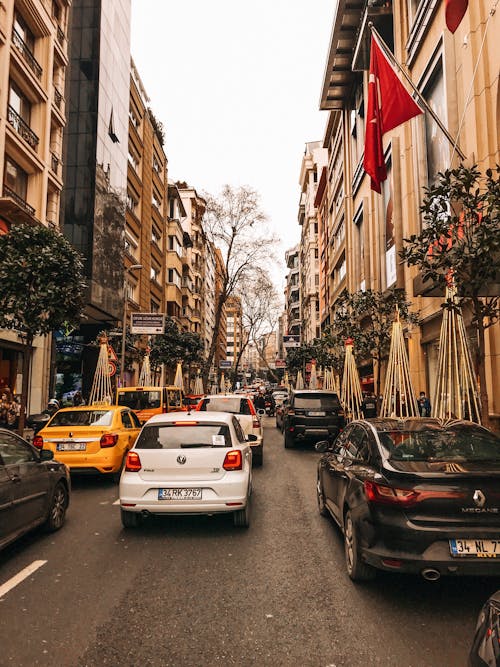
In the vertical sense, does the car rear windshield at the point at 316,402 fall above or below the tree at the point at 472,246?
below

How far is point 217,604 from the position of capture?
4398 millimetres

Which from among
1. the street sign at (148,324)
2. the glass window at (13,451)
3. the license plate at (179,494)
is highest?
the street sign at (148,324)

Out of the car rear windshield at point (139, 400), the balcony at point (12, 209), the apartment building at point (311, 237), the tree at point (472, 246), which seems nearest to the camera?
the tree at point (472, 246)

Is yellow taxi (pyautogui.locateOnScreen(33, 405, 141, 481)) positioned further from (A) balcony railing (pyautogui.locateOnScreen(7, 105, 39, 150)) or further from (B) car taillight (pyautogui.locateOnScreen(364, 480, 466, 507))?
(A) balcony railing (pyautogui.locateOnScreen(7, 105, 39, 150))

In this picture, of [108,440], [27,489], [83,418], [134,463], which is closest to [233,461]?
[134,463]

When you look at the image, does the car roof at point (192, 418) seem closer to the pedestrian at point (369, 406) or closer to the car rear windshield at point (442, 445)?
the car rear windshield at point (442, 445)

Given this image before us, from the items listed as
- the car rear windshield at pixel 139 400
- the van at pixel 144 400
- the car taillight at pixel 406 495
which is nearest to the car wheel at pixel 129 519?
the car taillight at pixel 406 495

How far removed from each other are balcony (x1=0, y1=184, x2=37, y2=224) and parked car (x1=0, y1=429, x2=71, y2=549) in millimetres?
14228

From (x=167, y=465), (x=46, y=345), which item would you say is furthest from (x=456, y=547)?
(x=46, y=345)

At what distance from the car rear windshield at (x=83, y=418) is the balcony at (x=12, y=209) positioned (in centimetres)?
1093

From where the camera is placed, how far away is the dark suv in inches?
623

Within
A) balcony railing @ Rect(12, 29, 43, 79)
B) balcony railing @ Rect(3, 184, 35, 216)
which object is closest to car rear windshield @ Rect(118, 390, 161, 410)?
balcony railing @ Rect(3, 184, 35, 216)

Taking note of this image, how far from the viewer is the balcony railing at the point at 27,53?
2102 cm

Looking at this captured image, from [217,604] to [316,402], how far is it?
39.2 ft
